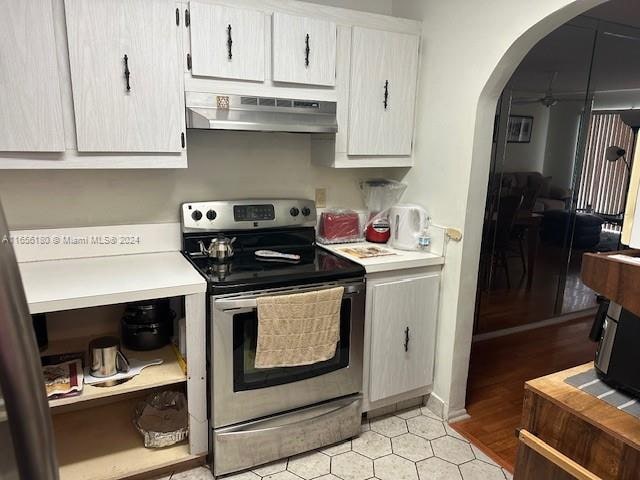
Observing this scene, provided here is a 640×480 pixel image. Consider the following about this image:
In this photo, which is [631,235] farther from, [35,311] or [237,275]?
[35,311]

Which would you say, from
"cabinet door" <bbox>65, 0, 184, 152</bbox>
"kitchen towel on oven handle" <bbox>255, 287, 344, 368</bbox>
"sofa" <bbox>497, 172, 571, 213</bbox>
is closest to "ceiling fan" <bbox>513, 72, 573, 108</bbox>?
"sofa" <bbox>497, 172, 571, 213</bbox>

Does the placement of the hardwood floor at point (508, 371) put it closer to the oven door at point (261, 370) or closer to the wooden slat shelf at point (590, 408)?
the oven door at point (261, 370)

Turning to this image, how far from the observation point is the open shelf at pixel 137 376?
72.1 inches

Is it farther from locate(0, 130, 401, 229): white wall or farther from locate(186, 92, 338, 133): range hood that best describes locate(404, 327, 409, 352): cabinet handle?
locate(186, 92, 338, 133): range hood

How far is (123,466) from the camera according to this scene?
6.53ft

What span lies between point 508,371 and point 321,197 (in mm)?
1722

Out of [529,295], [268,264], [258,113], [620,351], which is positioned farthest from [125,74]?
[529,295]

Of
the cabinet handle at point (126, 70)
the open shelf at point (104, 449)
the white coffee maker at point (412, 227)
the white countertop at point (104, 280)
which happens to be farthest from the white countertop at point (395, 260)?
the cabinet handle at point (126, 70)

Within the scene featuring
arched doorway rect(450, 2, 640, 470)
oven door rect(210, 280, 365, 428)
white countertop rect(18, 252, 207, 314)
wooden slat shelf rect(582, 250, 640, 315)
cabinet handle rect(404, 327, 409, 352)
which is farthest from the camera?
arched doorway rect(450, 2, 640, 470)

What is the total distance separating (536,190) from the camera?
11.6 feet

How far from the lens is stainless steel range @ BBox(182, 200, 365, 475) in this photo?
1.94 meters

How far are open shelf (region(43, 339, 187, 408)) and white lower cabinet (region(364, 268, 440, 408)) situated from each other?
928 millimetres

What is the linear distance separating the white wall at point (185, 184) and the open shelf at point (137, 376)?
1.88 ft

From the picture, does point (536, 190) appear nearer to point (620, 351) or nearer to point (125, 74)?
point (620, 351)
